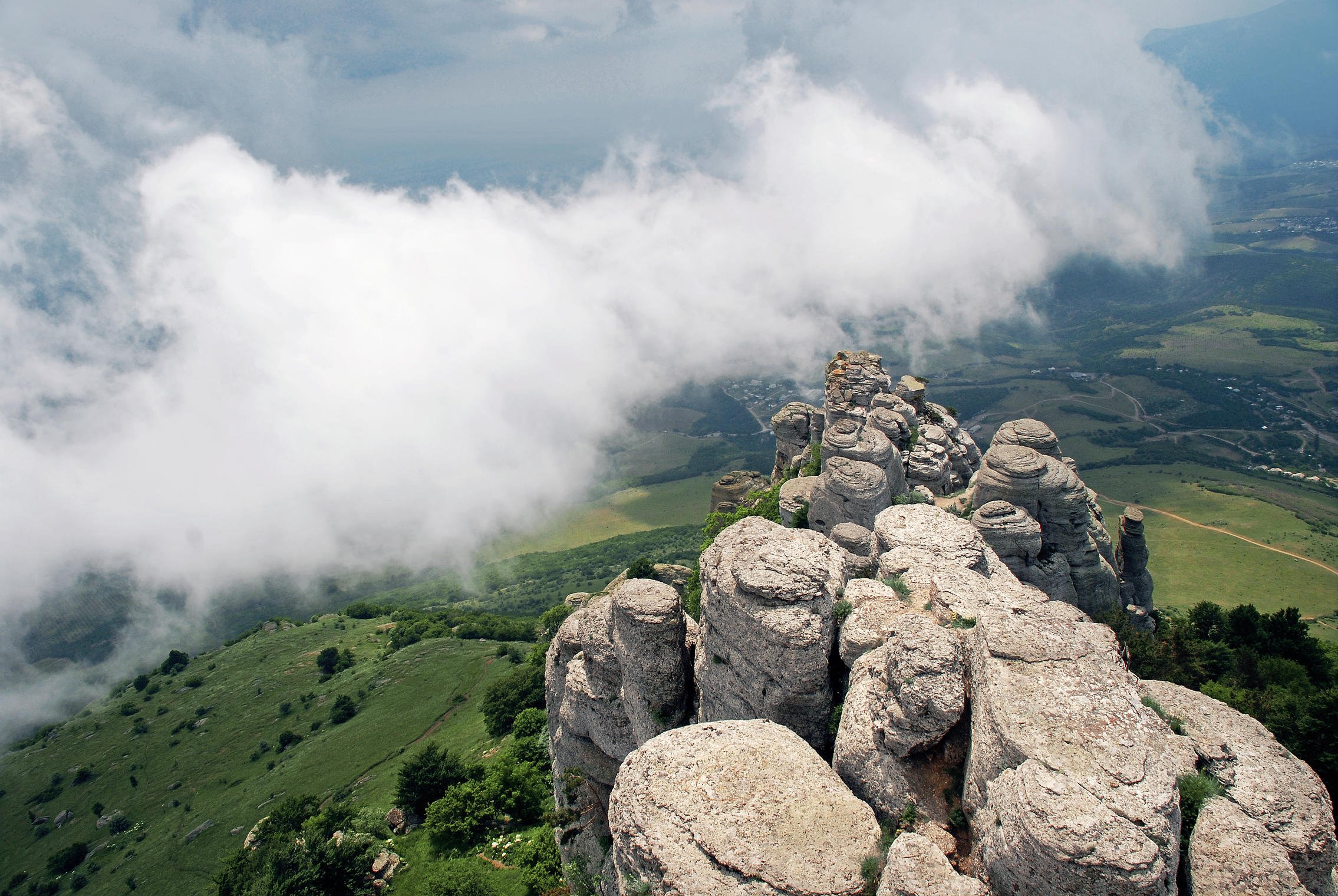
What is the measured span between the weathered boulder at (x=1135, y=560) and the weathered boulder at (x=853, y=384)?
28.2 m

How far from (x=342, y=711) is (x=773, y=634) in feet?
387

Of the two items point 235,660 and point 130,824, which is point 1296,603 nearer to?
point 130,824

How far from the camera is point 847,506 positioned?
172ft

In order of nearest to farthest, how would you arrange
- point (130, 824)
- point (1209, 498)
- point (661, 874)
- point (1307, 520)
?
point (661, 874) < point (130, 824) < point (1307, 520) < point (1209, 498)

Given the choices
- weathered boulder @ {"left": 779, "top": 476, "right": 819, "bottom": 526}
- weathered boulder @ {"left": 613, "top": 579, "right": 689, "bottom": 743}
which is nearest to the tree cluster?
weathered boulder @ {"left": 779, "top": 476, "right": 819, "bottom": 526}

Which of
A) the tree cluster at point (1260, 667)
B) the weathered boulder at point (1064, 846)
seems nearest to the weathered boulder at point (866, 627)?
the weathered boulder at point (1064, 846)

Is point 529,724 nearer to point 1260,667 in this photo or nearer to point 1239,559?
point 1260,667

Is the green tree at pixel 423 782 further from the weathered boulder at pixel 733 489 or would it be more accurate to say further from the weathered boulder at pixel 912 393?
the weathered boulder at pixel 912 393

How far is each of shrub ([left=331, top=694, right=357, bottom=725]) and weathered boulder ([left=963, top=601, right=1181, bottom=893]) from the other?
124 meters

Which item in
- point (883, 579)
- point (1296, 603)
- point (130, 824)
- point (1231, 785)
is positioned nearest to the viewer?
point (1231, 785)

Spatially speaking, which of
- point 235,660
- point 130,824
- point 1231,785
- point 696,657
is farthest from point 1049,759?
point 235,660

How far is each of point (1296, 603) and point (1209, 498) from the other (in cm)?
8035

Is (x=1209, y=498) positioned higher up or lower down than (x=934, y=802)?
lower down

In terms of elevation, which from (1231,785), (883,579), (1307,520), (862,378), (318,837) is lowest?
(1307,520)
